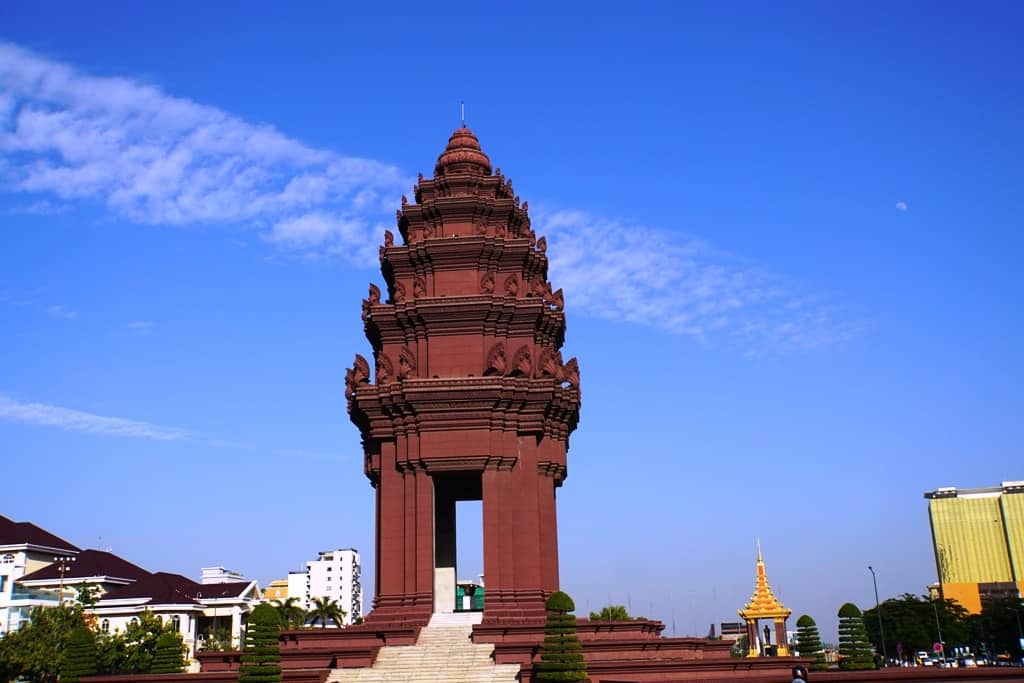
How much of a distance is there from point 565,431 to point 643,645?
995cm

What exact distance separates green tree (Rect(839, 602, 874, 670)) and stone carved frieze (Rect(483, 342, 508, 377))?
13.8 m

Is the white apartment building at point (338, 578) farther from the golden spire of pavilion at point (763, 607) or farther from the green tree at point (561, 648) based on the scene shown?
the green tree at point (561, 648)

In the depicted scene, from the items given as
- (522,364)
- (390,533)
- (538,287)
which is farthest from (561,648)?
(538,287)

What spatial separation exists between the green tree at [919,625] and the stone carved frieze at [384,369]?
73.3m

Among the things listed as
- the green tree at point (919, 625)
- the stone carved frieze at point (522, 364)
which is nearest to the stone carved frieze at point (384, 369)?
the stone carved frieze at point (522, 364)

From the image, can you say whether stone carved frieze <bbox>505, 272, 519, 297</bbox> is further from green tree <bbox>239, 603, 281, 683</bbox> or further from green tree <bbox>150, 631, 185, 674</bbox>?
green tree <bbox>150, 631, 185, 674</bbox>

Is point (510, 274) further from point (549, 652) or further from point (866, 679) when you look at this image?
point (866, 679)

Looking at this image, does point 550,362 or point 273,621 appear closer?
point 273,621

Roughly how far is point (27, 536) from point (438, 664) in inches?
2225

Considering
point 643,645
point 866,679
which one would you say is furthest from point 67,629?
point 866,679

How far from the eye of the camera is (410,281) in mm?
39125

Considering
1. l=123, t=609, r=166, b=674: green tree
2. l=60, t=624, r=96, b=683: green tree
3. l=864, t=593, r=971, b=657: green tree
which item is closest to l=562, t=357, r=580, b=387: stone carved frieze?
l=60, t=624, r=96, b=683: green tree

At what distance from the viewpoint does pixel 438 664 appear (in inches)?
1174

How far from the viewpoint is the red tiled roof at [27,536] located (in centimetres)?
7294
